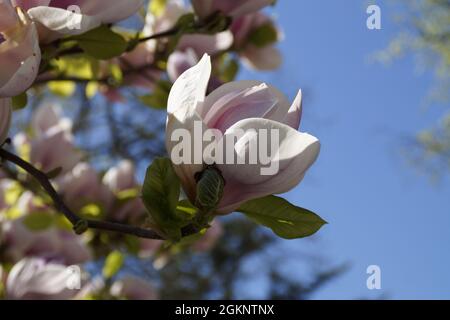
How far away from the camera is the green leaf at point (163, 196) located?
0.50 m

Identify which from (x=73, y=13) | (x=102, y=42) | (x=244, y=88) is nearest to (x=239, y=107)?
(x=244, y=88)

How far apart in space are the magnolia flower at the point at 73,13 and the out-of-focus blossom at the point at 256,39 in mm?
463

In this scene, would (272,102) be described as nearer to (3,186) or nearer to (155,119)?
(3,186)

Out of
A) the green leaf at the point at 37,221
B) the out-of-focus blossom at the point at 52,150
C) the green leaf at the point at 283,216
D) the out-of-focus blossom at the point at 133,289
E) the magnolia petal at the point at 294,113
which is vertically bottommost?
the out-of-focus blossom at the point at 133,289

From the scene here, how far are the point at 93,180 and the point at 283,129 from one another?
0.82 metres

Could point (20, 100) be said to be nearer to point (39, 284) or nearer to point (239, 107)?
point (39, 284)

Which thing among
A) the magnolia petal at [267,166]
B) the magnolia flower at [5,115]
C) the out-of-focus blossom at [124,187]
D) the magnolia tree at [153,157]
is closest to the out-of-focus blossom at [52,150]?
the magnolia tree at [153,157]

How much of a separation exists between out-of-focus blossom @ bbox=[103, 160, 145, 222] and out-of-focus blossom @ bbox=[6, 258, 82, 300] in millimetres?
365

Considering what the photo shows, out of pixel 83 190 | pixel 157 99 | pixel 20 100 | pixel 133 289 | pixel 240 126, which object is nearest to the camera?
pixel 240 126

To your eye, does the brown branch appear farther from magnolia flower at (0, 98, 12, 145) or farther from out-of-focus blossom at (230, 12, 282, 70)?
out-of-focus blossom at (230, 12, 282, 70)

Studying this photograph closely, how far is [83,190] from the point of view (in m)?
1.21

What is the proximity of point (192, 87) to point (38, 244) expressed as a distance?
0.65m

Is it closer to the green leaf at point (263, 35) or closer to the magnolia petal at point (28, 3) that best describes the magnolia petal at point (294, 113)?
the magnolia petal at point (28, 3)
